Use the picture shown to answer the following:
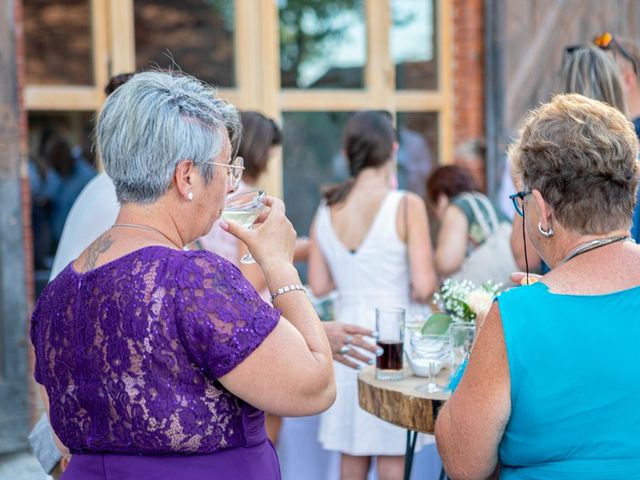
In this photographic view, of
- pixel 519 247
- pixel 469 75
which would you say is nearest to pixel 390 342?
pixel 519 247

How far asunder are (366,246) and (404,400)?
1.59 meters

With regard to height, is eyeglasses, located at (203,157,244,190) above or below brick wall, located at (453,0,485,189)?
below

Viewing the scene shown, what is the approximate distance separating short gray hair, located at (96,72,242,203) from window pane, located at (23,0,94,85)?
371 cm

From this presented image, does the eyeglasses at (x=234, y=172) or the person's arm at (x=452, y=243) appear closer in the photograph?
the eyeglasses at (x=234, y=172)

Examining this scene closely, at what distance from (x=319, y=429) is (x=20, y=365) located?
5.91 feet

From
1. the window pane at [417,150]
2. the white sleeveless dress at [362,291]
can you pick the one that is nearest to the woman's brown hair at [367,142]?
the white sleeveless dress at [362,291]

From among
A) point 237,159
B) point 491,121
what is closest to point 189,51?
point 491,121

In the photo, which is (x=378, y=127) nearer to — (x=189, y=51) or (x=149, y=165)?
(x=149, y=165)

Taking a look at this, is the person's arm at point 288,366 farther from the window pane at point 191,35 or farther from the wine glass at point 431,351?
the window pane at point 191,35

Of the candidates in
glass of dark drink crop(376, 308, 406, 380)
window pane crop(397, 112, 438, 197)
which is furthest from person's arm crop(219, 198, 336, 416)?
window pane crop(397, 112, 438, 197)

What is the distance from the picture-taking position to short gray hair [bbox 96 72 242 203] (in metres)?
1.86

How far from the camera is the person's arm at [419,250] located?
13.4 ft

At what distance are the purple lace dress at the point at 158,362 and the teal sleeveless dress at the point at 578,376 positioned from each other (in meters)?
0.53

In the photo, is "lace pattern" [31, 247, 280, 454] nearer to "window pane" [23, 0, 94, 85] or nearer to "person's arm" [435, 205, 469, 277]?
"person's arm" [435, 205, 469, 277]
